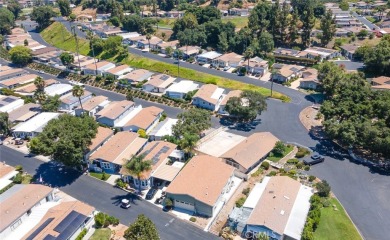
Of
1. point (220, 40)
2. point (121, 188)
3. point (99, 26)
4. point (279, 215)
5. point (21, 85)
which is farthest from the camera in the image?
point (99, 26)

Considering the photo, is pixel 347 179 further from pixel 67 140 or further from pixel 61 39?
pixel 61 39

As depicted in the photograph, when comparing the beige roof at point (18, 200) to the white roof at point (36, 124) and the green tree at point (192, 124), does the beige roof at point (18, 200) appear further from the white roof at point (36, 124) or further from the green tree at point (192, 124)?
the green tree at point (192, 124)

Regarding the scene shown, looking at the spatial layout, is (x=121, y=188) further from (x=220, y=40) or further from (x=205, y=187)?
(x=220, y=40)

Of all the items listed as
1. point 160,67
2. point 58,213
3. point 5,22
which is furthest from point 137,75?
point 5,22

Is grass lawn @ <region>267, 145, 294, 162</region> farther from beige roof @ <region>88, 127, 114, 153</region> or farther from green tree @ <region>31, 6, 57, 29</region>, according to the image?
green tree @ <region>31, 6, 57, 29</region>

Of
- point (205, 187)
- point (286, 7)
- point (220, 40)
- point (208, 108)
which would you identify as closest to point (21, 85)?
point (208, 108)

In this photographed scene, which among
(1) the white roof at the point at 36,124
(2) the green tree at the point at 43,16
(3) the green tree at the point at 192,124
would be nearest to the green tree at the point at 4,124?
(1) the white roof at the point at 36,124
